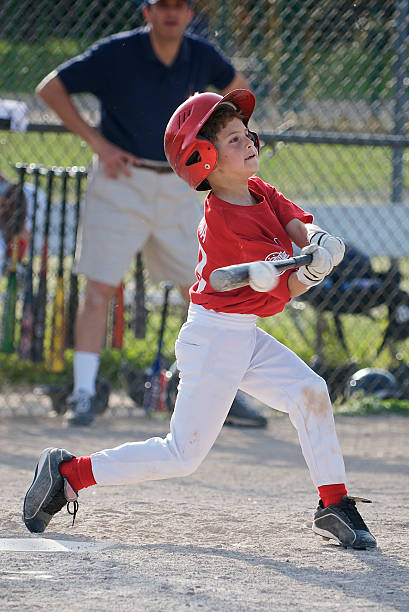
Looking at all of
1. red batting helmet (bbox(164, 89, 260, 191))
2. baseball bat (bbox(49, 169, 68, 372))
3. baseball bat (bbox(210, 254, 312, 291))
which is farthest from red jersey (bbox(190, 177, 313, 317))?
baseball bat (bbox(49, 169, 68, 372))

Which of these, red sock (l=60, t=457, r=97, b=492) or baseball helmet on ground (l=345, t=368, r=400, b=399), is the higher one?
red sock (l=60, t=457, r=97, b=492)

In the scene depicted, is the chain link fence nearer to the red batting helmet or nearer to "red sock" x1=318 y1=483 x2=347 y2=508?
the red batting helmet

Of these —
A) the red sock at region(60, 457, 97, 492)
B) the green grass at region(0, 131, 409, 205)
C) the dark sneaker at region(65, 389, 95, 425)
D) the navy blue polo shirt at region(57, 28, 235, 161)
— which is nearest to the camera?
the red sock at region(60, 457, 97, 492)

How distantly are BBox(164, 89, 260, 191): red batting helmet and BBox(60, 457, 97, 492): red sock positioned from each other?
0.98 metres

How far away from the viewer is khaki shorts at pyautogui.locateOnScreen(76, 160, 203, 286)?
5.48 metres

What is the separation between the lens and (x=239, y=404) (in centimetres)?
582

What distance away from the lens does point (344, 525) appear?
3.32m

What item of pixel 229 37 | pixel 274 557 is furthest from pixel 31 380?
pixel 274 557

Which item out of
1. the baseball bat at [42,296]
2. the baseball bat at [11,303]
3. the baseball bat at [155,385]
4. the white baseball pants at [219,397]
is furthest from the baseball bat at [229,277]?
the baseball bat at [11,303]

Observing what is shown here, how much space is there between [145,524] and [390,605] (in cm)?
107

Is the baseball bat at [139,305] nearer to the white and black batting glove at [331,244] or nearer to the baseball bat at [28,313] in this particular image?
the baseball bat at [28,313]

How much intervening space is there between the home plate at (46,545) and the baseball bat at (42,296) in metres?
2.85

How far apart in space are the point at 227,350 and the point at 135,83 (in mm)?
2439

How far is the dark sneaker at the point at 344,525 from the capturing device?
329cm
